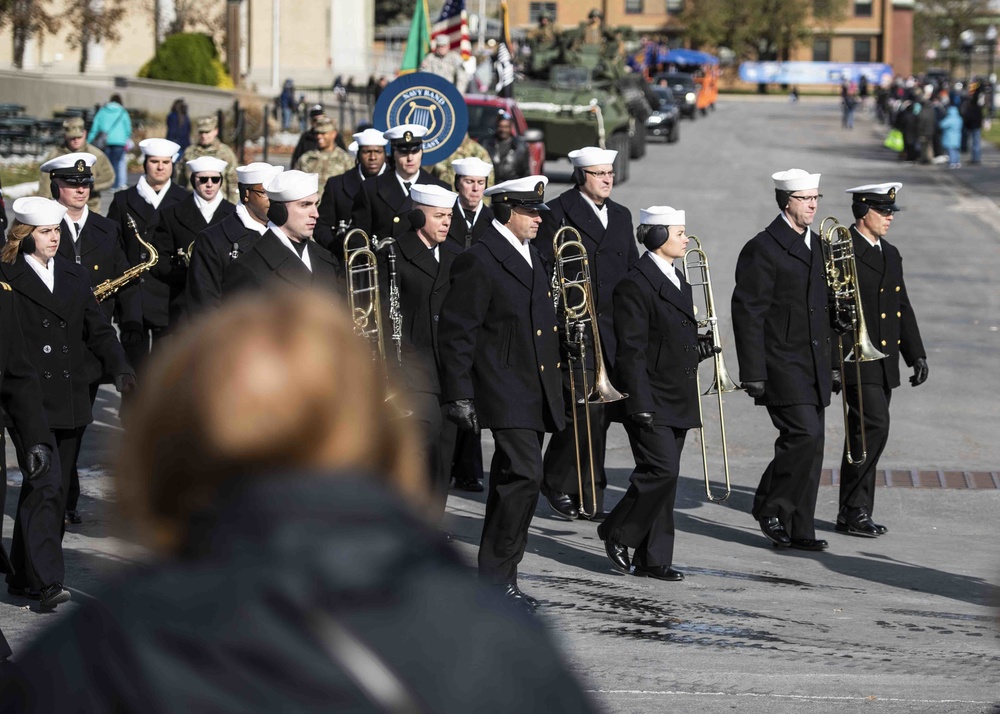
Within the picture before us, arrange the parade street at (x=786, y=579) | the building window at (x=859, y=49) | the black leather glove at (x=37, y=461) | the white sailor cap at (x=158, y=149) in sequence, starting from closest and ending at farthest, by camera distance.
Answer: the parade street at (x=786, y=579), the black leather glove at (x=37, y=461), the white sailor cap at (x=158, y=149), the building window at (x=859, y=49)

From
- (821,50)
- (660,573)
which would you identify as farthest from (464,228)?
(821,50)

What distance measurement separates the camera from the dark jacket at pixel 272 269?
25.1 feet

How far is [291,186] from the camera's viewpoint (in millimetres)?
A: 7742

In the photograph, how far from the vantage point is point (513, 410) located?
752 centimetres

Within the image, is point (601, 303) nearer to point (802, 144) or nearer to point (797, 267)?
point (797, 267)

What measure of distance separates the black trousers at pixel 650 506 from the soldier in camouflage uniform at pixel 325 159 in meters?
5.50

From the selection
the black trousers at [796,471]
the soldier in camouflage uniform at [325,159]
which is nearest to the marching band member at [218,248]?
the black trousers at [796,471]

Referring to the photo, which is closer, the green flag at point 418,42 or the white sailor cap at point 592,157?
the white sailor cap at point 592,157

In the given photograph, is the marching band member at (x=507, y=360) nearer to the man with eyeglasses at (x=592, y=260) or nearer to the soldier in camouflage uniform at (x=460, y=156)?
the man with eyeglasses at (x=592, y=260)

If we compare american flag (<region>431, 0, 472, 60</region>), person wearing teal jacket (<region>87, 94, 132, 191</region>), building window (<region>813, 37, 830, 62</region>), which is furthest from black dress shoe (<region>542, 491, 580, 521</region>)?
building window (<region>813, 37, 830, 62</region>)

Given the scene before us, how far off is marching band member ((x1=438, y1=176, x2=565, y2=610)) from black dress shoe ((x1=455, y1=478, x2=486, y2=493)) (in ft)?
7.77

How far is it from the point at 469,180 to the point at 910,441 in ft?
13.0

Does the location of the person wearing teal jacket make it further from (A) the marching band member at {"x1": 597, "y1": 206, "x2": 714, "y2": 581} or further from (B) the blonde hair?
(B) the blonde hair

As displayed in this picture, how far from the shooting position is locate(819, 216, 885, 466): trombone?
9133 mm
